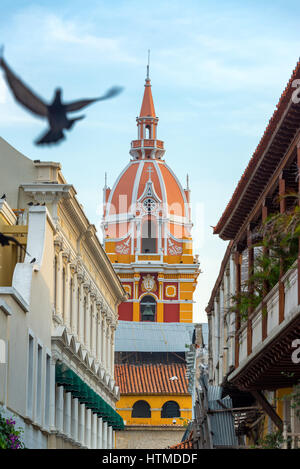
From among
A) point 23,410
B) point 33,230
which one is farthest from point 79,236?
point 23,410

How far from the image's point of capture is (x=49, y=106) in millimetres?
6348

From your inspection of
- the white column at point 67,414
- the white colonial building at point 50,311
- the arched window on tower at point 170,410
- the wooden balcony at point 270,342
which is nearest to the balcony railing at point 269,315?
the wooden balcony at point 270,342

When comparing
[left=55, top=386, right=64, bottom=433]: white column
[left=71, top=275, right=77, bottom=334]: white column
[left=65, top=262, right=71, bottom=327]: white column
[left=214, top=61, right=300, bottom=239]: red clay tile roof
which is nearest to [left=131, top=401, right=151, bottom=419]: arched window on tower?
[left=71, top=275, right=77, bottom=334]: white column

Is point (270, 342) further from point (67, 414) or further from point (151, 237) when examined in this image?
point (151, 237)

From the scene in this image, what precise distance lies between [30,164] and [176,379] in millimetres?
43422

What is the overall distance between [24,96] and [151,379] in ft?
241

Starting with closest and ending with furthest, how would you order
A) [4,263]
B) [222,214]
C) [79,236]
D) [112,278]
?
[222,214] → [4,263] → [79,236] → [112,278]

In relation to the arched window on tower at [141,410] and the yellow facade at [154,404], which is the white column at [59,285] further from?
the arched window on tower at [141,410]

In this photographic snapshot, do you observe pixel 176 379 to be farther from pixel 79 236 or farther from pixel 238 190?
pixel 238 190

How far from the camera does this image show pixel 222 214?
91.7 ft

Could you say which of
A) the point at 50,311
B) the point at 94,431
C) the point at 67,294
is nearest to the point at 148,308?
the point at 94,431

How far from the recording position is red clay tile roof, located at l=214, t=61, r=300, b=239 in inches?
715

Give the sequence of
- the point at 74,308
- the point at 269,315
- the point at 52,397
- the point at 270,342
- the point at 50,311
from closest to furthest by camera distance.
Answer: the point at 270,342, the point at 269,315, the point at 50,311, the point at 52,397, the point at 74,308

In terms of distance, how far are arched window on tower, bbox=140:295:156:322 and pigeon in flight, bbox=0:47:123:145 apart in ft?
294
